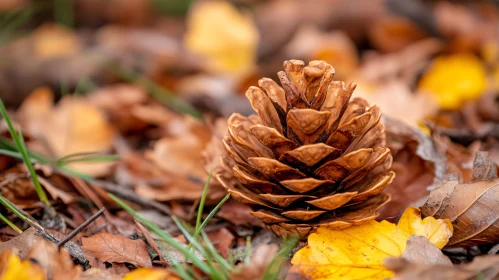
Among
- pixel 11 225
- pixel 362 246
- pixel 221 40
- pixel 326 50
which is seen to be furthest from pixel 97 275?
pixel 221 40

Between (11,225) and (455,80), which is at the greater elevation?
(455,80)

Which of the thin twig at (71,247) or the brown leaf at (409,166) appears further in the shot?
the brown leaf at (409,166)

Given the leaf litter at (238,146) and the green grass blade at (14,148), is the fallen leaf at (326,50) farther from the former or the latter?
the green grass blade at (14,148)

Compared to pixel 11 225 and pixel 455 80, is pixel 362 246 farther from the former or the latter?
pixel 455 80

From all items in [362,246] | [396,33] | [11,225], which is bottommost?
[11,225]

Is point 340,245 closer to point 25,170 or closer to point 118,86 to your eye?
point 25,170

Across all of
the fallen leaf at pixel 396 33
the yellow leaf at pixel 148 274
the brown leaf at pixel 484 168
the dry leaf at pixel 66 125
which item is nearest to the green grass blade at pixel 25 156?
the yellow leaf at pixel 148 274
